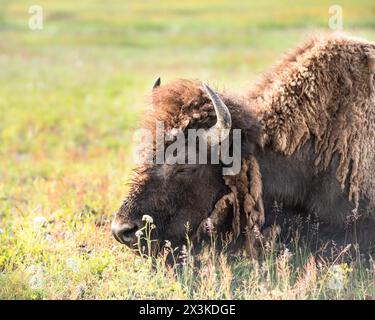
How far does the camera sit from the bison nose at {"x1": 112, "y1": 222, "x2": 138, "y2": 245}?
6121mm

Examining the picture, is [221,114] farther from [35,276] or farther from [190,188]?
[35,276]

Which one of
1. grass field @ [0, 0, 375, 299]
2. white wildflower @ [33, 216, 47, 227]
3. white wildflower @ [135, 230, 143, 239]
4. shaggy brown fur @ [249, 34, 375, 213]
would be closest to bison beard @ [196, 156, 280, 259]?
grass field @ [0, 0, 375, 299]

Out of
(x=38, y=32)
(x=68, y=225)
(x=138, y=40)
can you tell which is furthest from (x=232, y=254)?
(x=38, y=32)

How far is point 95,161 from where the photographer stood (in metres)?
12.4

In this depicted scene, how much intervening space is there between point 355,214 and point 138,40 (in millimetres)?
31345

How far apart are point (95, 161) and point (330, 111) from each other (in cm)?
654

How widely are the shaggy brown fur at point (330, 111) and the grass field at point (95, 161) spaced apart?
0.62 m

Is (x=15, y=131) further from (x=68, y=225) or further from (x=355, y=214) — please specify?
(x=355, y=214)

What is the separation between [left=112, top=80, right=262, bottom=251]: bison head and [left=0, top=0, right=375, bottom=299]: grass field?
1.16 ft

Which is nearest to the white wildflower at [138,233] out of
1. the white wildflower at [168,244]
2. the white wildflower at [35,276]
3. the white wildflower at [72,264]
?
the white wildflower at [168,244]

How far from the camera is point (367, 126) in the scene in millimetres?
6668

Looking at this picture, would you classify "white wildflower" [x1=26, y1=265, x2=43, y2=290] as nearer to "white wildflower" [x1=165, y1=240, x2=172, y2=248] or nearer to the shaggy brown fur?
"white wildflower" [x1=165, y1=240, x2=172, y2=248]

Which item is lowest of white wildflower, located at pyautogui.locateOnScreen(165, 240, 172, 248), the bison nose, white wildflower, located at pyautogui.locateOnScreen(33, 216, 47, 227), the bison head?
white wildflower, located at pyautogui.locateOnScreen(33, 216, 47, 227)

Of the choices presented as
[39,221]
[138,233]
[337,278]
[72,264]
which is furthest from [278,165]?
[39,221]
